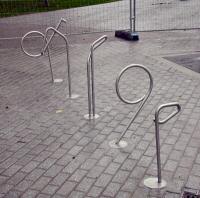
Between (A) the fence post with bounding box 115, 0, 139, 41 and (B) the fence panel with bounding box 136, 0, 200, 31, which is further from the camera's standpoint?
(B) the fence panel with bounding box 136, 0, 200, 31

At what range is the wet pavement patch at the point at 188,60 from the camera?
826cm

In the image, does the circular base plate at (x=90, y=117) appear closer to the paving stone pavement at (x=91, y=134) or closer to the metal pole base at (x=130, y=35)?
the paving stone pavement at (x=91, y=134)

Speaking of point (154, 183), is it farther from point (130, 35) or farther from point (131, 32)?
point (131, 32)

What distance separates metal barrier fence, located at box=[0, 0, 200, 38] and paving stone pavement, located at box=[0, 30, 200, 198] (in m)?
4.44

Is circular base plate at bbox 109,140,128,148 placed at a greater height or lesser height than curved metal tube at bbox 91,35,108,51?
lesser

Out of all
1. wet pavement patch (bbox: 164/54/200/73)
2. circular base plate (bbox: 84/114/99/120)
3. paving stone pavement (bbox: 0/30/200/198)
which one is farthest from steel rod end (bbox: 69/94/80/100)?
wet pavement patch (bbox: 164/54/200/73)

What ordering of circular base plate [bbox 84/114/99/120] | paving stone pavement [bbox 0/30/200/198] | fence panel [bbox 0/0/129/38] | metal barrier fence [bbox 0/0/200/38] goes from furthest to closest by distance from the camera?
1. fence panel [bbox 0/0/129/38]
2. metal barrier fence [bbox 0/0/200/38]
3. circular base plate [bbox 84/114/99/120]
4. paving stone pavement [bbox 0/30/200/198]

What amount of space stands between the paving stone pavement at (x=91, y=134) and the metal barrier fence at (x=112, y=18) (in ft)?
14.6

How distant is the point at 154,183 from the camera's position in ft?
13.9

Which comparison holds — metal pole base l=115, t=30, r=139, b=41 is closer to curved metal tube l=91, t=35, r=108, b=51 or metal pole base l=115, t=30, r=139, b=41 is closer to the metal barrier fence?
the metal barrier fence

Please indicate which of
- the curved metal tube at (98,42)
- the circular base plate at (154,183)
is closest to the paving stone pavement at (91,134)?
the circular base plate at (154,183)

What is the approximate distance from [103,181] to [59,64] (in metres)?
5.05

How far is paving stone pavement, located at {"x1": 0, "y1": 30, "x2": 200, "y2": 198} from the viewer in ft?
14.2

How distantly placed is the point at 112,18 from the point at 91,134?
10.1 m
